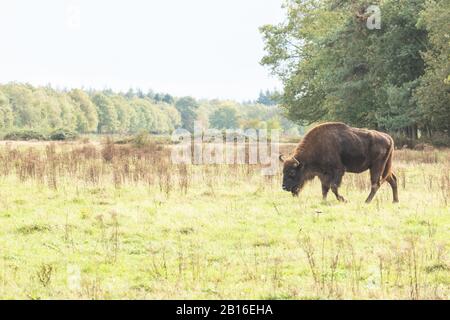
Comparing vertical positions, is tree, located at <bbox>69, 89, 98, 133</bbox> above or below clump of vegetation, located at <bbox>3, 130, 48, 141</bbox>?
above

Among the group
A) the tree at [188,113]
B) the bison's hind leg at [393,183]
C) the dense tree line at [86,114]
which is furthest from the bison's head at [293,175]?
the tree at [188,113]

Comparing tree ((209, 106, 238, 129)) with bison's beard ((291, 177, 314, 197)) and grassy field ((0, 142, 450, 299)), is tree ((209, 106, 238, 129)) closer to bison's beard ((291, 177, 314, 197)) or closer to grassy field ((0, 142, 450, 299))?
grassy field ((0, 142, 450, 299))

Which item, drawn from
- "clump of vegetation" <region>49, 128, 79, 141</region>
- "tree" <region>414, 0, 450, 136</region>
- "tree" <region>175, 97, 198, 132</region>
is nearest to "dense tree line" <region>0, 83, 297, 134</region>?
"tree" <region>175, 97, 198, 132</region>

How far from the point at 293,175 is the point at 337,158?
117 cm

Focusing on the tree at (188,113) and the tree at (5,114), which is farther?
the tree at (188,113)

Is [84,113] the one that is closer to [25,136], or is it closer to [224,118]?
[25,136]

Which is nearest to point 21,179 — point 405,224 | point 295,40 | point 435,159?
point 405,224

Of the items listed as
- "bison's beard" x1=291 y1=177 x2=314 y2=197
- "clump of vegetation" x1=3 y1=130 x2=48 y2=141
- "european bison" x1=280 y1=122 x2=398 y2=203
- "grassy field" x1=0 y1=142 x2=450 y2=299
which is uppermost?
"clump of vegetation" x1=3 y1=130 x2=48 y2=141

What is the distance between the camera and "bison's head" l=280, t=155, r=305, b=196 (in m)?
14.7

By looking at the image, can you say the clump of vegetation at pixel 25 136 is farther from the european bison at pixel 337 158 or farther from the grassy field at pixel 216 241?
the european bison at pixel 337 158

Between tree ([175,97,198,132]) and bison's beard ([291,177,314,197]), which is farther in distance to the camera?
tree ([175,97,198,132])

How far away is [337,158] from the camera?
48.3 ft

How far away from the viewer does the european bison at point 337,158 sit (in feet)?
48.2
